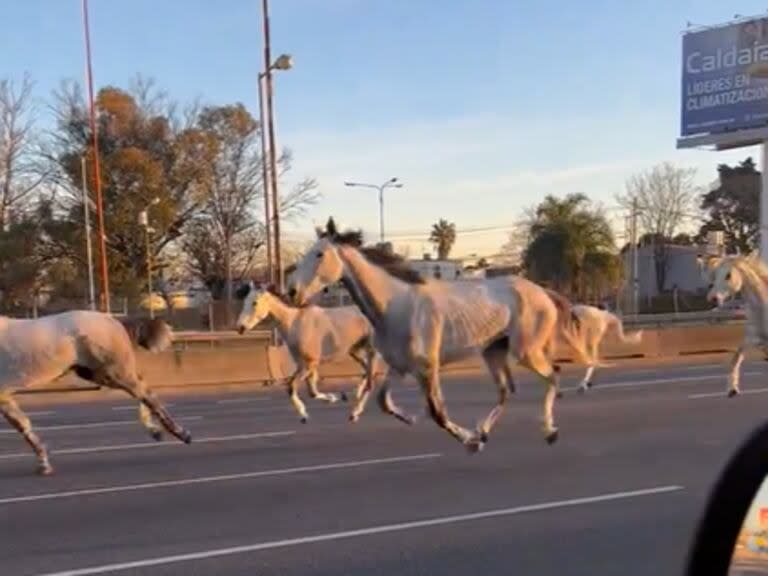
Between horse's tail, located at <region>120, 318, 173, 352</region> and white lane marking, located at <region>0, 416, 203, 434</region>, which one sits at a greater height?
horse's tail, located at <region>120, 318, 173, 352</region>

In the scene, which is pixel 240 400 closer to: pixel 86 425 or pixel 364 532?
pixel 86 425

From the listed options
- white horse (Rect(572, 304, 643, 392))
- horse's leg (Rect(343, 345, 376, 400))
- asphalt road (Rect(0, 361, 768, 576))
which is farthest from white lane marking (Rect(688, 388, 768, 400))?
horse's leg (Rect(343, 345, 376, 400))

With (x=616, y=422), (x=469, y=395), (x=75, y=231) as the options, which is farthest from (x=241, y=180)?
(x=616, y=422)

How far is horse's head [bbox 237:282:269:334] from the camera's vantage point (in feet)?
49.5

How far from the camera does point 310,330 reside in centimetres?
1498

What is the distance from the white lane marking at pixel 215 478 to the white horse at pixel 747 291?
7.26 metres

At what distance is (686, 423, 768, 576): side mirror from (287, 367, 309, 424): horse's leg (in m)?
11.6

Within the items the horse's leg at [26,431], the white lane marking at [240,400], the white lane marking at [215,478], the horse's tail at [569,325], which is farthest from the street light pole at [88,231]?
the white lane marking at [215,478]

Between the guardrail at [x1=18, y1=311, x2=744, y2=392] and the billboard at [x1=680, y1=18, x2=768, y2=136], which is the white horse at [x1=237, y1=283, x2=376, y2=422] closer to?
the guardrail at [x1=18, y1=311, x2=744, y2=392]

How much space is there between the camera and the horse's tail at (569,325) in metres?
12.3

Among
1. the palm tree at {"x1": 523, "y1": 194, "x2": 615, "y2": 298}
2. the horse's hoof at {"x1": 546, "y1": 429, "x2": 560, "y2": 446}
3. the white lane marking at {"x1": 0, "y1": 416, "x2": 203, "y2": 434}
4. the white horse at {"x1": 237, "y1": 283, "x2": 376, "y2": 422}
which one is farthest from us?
the palm tree at {"x1": 523, "y1": 194, "x2": 615, "y2": 298}

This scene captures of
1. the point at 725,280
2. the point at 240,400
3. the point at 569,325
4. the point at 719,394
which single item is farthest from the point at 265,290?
the point at 719,394

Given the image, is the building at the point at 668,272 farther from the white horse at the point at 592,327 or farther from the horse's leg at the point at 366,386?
the horse's leg at the point at 366,386

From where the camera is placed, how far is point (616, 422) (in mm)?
13523
